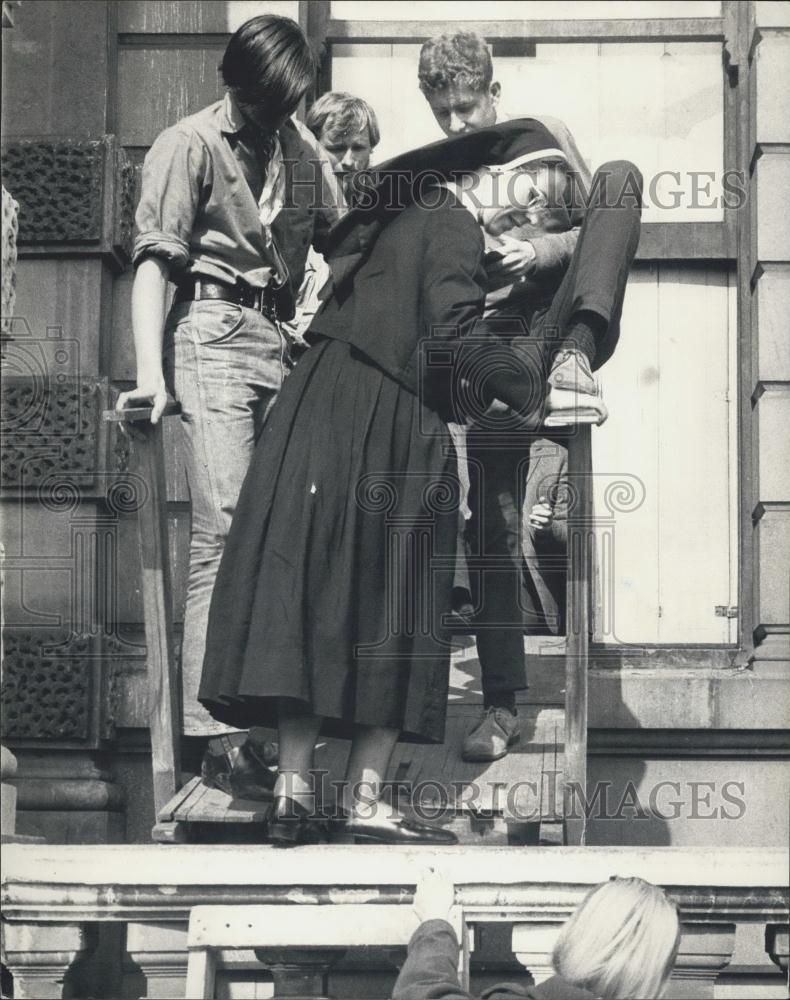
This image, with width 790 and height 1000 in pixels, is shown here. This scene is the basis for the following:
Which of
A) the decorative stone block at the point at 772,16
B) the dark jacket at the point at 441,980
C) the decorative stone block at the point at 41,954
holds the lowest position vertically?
the decorative stone block at the point at 41,954

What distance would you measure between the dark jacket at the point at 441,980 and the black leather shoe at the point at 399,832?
1.51 ft

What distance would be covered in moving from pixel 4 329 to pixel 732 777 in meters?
2.95

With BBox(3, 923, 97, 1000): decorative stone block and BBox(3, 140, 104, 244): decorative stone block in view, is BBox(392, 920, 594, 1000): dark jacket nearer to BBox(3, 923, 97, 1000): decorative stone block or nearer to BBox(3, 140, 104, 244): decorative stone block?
BBox(3, 923, 97, 1000): decorative stone block

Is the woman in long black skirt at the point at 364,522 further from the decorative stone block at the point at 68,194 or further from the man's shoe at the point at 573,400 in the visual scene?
the decorative stone block at the point at 68,194

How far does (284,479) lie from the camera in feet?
19.9

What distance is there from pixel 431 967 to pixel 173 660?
5.16 feet

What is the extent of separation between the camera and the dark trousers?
247 inches

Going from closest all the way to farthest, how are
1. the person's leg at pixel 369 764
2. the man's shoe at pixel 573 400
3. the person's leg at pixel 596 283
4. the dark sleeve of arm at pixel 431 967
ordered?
the dark sleeve of arm at pixel 431 967 < the person's leg at pixel 369 764 < the man's shoe at pixel 573 400 < the person's leg at pixel 596 283

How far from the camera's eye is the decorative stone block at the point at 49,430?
24.1 feet

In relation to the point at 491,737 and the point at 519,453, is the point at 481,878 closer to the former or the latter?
the point at 491,737

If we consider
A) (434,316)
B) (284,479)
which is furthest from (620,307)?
(284,479)

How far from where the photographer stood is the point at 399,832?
5906 millimetres

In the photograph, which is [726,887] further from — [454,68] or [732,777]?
[454,68]

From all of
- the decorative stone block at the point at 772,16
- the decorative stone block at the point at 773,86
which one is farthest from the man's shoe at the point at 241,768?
the decorative stone block at the point at 772,16
